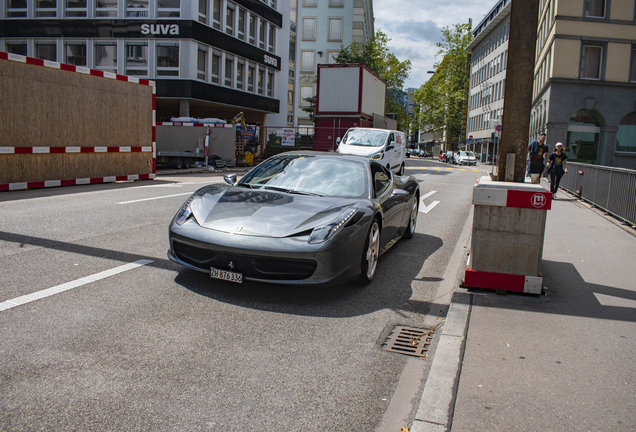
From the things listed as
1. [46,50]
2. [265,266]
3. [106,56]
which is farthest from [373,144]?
[46,50]

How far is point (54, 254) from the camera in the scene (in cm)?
599

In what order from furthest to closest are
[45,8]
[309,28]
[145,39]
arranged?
[309,28], [45,8], [145,39]

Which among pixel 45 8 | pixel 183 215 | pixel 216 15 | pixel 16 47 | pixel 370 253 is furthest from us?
pixel 216 15

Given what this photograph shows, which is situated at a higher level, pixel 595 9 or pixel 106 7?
pixel 595 9

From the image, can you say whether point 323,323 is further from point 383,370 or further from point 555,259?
point 555,259

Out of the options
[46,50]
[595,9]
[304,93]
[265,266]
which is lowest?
[265,266]

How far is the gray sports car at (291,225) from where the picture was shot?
4680mm

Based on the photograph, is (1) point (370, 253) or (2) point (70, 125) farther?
(2) point (70, 125)

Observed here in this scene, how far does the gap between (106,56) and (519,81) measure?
3303cm

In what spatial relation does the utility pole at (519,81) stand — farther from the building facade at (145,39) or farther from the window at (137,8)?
the window at (137,8)

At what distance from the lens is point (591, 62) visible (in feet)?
121

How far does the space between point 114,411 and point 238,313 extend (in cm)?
169

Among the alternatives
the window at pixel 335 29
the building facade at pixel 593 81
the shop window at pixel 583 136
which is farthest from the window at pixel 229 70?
the window at pixel 335 29

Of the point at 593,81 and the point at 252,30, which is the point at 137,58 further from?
the point at 593,81
